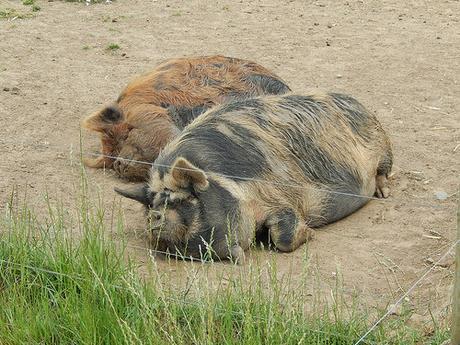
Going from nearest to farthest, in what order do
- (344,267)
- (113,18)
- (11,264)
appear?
(11,264) → (344,267) → (113,18)

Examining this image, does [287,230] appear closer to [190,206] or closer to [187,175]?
[190,206]

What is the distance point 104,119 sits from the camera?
7.59 m

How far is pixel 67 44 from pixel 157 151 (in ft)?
12.8

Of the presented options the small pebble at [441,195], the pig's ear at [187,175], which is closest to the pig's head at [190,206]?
the pig's ear at [187,175]

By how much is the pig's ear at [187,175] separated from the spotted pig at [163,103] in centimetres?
115

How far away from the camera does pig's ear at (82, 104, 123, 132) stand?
755 centimetres

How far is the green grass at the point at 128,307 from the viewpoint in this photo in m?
4.35

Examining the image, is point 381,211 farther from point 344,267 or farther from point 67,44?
point 67,44

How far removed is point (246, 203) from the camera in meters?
6.46

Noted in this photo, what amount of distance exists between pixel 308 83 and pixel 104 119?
2.74 metres

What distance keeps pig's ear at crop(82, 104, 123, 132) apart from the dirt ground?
39 centimetres

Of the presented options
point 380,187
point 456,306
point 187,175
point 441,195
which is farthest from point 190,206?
point 456,306

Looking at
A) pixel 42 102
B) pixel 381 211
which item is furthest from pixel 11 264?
pixel 42 102

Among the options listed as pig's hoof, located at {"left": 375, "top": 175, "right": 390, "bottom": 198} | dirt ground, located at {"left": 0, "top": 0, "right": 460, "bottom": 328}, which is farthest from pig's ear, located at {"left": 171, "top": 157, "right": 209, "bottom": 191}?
pig's hoof, located at {"left": 375, "top": 175, "right": 390, "bottom": 198}
